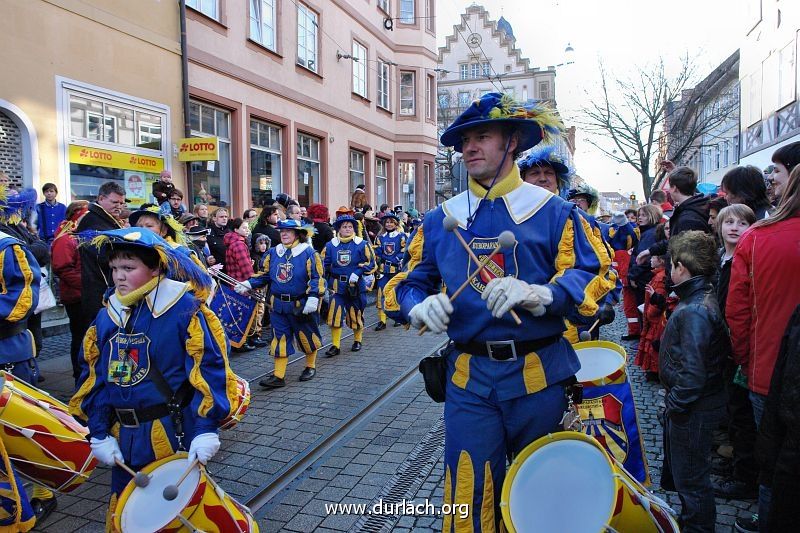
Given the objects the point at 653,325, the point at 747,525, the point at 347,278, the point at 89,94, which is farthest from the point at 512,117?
the point at 89,94

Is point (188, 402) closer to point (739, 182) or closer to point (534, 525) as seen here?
point (534, 525)

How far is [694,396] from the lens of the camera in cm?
318

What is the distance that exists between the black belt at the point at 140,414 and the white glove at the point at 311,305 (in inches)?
160

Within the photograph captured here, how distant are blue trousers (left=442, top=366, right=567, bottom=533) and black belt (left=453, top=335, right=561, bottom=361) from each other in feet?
0.55

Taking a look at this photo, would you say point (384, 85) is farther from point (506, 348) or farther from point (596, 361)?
point (506, 348)

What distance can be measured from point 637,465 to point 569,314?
1541 millimetres

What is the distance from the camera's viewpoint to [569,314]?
2.58 metres

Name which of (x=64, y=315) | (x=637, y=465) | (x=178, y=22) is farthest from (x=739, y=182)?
(x=178, y=22)

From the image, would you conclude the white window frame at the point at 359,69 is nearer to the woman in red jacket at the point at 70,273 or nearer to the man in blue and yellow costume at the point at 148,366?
the woman in red jacket at the point at 70,273

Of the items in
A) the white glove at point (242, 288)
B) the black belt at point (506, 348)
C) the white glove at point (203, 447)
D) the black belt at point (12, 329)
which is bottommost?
the white glove at point (203, 447)

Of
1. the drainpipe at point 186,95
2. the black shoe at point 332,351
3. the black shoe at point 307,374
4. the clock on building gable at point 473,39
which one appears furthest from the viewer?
the clock on building gable at point 473,39

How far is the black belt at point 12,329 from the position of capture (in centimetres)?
387

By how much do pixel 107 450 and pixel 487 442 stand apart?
1.82m
